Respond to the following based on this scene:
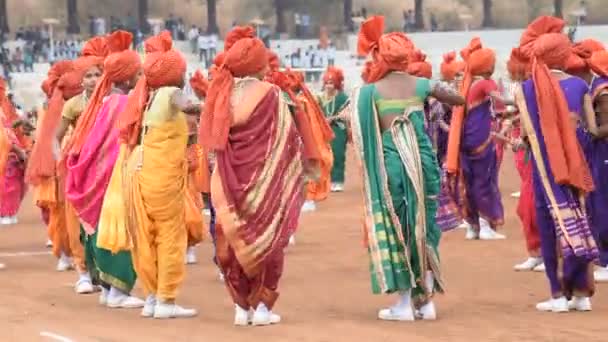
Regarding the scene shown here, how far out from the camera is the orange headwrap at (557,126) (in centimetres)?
1106

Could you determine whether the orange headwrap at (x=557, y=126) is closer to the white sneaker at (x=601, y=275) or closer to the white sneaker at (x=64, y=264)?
the white sneaker at (x=601, y=275)

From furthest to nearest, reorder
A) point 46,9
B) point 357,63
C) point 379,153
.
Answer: point 46,9 → point 357,63 → point 379,153

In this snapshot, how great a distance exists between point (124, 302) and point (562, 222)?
3199 millimetres

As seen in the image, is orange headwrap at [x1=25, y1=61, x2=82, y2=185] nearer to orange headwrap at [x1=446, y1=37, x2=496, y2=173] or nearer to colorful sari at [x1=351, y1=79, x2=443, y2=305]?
colorful sari at [x1=351, y1=79, x2=443, y2=305]

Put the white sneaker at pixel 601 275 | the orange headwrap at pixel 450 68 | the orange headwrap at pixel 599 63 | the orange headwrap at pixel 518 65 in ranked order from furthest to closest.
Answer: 1. the orange headwrap at pixel 450 68
2. the white sneaker at pixel 601 275
3. the orange headwrap at pixel 518 65
4. the orange headwrap at pixel 599 63

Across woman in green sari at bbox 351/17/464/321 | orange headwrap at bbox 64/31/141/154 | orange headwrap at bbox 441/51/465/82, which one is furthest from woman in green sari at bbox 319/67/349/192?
woman in green sari at bbox 351/17/464/321

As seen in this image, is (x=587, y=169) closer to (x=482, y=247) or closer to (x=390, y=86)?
(x=390, y=86)

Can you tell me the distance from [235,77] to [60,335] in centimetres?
198

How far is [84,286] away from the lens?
13.1m

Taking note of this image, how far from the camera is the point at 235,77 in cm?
1098

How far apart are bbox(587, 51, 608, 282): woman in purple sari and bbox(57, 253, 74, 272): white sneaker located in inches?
184

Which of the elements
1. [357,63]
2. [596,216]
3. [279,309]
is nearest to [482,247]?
[596,216]

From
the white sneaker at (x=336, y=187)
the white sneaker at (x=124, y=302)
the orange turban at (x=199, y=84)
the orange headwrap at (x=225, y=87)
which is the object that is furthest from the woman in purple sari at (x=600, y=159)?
the white sneaker at (x=336, y=187)

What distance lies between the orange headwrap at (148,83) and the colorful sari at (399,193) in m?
1.28
